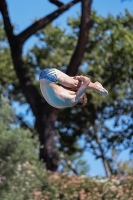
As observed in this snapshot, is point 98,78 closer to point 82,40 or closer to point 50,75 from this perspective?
point 82,40

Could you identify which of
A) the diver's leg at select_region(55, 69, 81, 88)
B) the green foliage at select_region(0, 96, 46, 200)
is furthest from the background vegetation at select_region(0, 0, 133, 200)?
the diver's leg at select_region(55, 69, 81, 88)

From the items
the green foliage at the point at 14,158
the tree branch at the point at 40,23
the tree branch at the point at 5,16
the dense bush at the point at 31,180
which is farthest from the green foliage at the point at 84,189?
the tree branch at the point at 5,16

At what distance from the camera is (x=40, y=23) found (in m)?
13.8

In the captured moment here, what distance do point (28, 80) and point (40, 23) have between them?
1.37 meters

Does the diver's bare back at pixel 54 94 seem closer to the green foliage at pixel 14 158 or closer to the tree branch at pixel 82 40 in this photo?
the green foliage at pixel 14 158

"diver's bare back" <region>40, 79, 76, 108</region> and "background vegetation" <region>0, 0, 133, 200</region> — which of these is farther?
"background vegetation" <region>0, 0, 133, 200</region>

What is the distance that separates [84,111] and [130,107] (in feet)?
4.91

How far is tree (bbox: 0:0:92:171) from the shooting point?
12.9 m

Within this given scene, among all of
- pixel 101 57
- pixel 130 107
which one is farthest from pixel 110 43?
pixel 130 107

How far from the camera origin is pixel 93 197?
10352 mm

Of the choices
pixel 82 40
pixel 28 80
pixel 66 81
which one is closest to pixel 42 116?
pixel 28 80

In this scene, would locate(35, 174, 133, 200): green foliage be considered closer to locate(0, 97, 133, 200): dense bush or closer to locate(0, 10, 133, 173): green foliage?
locate(0, 97, 133, 200): dense bush

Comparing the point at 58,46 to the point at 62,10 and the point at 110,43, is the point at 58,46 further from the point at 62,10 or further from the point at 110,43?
the point at 62,10

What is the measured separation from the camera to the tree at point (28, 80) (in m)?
12.9
